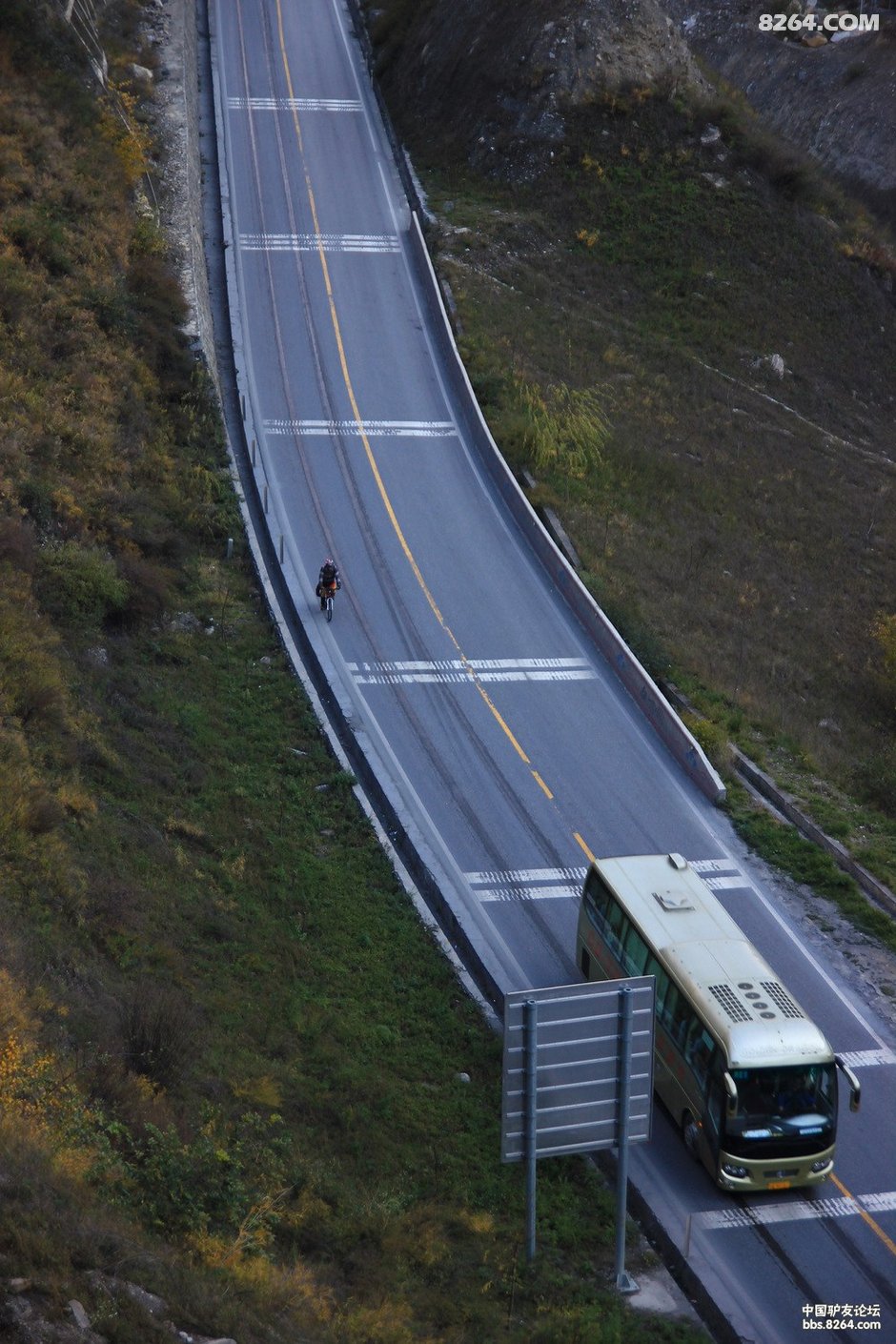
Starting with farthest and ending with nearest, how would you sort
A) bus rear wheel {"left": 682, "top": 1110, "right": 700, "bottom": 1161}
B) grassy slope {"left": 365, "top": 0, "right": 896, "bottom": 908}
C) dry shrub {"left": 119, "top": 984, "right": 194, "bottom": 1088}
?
grassy slope {"left": 365, "top": 0, "right": 896, "bottom": 908} < bus rear wheel {"left": 682, "top": 1110, "right": 700, "bottom": 1161} < dry shrub {"left": 119, "top": 984, "right": 194, "bottom": 1088}

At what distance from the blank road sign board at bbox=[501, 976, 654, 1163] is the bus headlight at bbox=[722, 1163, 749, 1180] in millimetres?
1765

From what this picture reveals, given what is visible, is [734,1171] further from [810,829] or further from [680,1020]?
[810,829]

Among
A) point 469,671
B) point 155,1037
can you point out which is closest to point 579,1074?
point 155,1037

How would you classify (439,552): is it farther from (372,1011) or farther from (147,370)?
(372,1011)

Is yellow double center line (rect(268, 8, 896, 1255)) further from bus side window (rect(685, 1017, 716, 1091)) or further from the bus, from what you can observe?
bus side window (rect(685, 1017, 716, 1091))

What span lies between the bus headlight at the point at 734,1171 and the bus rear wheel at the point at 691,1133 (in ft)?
2.06

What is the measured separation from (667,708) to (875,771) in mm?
5473

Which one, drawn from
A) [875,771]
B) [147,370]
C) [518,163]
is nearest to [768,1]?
[518,163]

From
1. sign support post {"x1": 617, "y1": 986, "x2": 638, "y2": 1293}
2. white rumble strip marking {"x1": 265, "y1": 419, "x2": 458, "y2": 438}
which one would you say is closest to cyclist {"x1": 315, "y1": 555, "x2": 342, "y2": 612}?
white rumble strip marking {"x1": 265, "y1": 419, "x2": 458, "y2": 438}

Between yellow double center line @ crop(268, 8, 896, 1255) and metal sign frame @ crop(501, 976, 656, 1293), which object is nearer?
metal sign frame @ crop(501, 976, 656, 1293)

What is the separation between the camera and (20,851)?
17.1 m

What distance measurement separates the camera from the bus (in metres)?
15.7

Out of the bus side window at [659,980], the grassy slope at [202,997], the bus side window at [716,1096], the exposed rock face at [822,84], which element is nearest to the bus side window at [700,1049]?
the bus side window at [716,1096]

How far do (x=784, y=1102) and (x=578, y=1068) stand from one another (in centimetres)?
314
